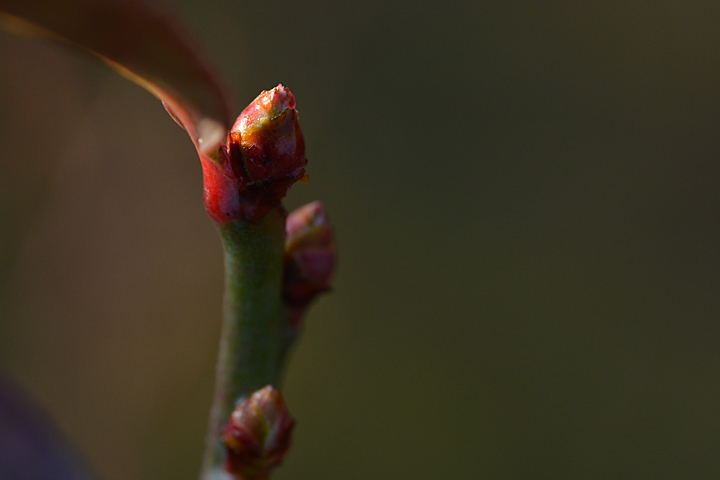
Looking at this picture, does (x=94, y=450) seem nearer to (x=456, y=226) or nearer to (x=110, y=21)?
(x=456, y=226)

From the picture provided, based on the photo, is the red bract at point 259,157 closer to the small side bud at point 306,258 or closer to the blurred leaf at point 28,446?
the small side bud at point 306,258

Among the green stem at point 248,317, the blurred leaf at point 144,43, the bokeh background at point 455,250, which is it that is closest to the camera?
the blurred leaf at point 144,43

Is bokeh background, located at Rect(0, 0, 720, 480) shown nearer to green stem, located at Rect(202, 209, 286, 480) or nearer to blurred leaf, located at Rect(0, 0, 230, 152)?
green stem, located at Rect(202, 209, 286, 480)

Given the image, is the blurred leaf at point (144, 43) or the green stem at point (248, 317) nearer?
the blurred leaf at point (144, 43)

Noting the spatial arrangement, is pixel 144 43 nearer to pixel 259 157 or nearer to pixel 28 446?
pixel 259 157

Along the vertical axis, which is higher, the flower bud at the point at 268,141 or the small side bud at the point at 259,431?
the flower bud at the point at 268,141

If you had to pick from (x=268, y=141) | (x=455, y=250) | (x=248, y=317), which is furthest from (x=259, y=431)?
(x=455, y=250)

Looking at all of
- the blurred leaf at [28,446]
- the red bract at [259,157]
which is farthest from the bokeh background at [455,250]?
the red bract at [259,157]

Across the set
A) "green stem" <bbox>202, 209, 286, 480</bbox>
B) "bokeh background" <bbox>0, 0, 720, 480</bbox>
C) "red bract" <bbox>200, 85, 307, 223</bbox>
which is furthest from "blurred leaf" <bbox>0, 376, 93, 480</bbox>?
"bokeh background" <bbox>0, 0, 720, 480</bbox>
